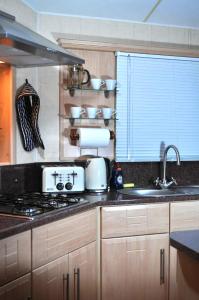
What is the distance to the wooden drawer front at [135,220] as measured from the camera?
2.43 metres

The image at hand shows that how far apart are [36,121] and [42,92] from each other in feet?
0.91

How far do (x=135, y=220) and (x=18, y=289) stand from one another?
101 centimetres

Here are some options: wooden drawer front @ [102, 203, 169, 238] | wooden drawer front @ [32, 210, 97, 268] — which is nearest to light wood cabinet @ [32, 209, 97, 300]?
wooden drawer front @ [32, 210, 97, 268]

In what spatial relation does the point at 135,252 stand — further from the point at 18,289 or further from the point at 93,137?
the point at 18,289

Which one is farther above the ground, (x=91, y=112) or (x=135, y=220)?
(x=91, y=112)

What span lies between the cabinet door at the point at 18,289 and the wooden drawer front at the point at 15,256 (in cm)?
3

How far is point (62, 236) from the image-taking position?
2.03 metres

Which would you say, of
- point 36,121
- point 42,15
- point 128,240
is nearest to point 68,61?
point 36,121

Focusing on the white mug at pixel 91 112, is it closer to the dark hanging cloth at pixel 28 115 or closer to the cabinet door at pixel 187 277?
the dark hanging cloth at pixel 28 115

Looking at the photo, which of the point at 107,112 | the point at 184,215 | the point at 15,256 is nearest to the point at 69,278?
the point at 15,256

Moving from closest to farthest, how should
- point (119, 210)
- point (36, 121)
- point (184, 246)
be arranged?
point (184, 246) → point (119, 210) → point (36, 121)

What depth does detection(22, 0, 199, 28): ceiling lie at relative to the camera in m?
2.65

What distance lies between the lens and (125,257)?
2467mm

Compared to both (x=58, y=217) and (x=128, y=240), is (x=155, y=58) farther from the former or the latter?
(x=58, y=217)
